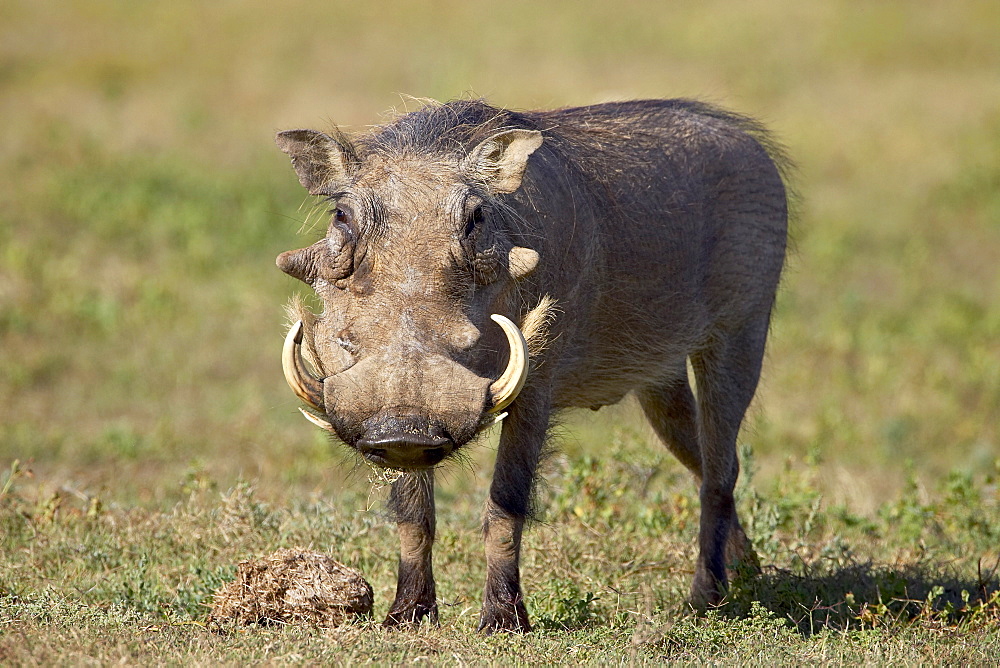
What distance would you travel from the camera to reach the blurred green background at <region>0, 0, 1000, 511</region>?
24.1ft

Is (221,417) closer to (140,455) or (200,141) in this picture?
(140,455)

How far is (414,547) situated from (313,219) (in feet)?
3.77

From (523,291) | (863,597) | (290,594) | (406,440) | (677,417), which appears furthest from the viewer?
(677,417)

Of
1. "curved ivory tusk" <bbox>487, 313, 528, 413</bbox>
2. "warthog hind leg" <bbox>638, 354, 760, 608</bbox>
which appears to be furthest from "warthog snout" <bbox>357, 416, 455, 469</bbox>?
"warthog hind leg" <bbox>638, 354, 760, 608</bbox>

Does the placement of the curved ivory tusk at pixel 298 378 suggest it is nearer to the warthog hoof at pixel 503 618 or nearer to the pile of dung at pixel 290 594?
the pile of dung at pixel 290 594

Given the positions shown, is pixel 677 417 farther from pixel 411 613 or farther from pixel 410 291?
pixel 410 291

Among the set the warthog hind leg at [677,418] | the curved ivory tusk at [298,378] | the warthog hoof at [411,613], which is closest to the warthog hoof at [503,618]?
the warthog hoof at [411,613]

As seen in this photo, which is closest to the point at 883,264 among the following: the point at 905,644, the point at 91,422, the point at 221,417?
the point at 221,417

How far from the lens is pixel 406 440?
121 inches

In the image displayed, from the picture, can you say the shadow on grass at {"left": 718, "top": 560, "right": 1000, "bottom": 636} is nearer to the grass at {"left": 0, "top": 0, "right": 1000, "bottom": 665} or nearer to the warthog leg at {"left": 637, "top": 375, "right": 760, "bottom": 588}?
the grass at {"left": 0, "top": 0, "right": 1000, "bottom": 665}

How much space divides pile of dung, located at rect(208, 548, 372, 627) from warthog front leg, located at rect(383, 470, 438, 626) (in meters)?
0.25

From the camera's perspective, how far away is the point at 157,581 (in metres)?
4.32

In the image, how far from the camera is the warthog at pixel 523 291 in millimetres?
3287

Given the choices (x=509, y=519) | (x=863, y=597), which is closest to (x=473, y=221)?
(x=509, y=519)
